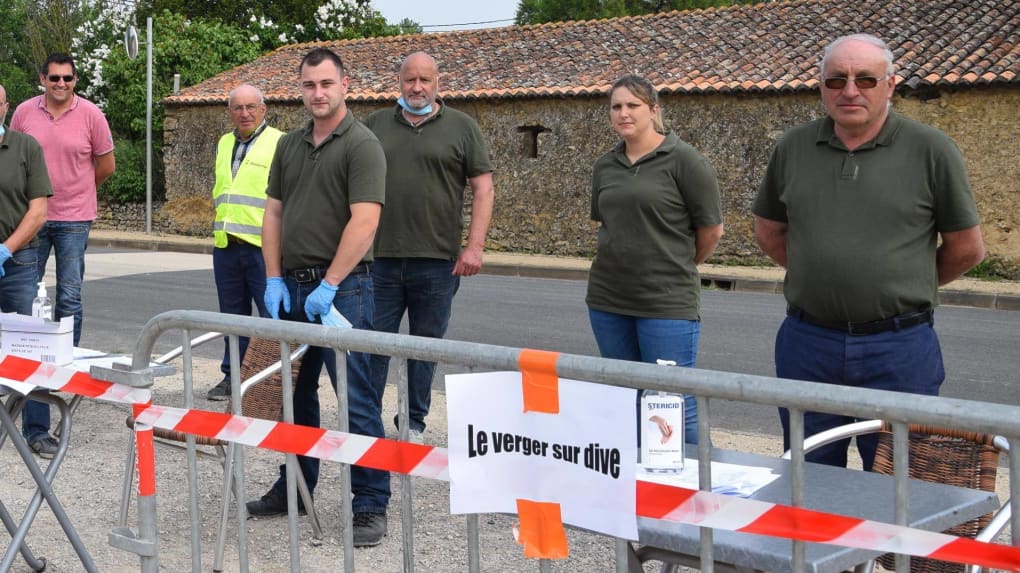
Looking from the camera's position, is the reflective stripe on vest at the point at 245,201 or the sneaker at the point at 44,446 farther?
the reflective stripe on vest at the point at 245,201

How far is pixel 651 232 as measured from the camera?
15.4 feet

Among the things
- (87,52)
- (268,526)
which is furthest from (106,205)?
(268,526)

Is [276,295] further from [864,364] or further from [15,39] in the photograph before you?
[15,39]

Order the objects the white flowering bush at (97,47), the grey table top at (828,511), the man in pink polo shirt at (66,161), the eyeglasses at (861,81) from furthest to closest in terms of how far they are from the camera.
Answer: the white flowering bush at (97,47) → the man in pink polo shirt at (66,161) → the eyeglasses at (861,81) → the grey table top at (828,511)

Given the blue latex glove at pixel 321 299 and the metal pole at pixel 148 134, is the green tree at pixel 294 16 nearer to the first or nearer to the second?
the metal pole at pixel 148 134

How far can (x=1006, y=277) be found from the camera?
59.0 feet

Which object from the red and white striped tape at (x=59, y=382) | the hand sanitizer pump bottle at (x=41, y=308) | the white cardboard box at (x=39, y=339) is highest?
the hand sanitizer pump bottle at (x=41, y=308)

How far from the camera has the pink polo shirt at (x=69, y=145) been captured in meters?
6.75

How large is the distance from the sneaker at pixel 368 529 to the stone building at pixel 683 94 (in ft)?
51.5

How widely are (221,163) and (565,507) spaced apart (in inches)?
193

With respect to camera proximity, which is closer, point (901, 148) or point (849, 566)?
point (849, 566)

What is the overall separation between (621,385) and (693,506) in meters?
0.30

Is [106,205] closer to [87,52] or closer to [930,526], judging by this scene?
[87,52]

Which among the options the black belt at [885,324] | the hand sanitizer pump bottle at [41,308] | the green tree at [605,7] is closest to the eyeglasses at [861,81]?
the black belt at [885,324]
